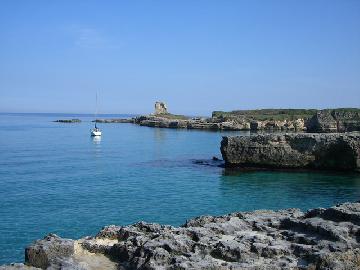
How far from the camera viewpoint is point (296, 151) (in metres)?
58.9

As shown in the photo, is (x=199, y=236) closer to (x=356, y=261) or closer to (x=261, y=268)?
(x=261, y=268)

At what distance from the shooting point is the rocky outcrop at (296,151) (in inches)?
2243

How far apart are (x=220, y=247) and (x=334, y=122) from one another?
93.1 metres

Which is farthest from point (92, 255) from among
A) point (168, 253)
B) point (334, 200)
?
point (334, 200)

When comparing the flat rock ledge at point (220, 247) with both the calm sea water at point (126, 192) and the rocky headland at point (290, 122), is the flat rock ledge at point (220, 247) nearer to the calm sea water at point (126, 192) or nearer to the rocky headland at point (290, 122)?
the calm sea water at point (126, 192)

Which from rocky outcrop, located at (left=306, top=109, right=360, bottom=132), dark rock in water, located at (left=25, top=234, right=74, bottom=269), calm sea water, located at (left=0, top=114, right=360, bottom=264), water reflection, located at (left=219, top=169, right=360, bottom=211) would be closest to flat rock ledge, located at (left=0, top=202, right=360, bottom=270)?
dark rock in water, located at (left=25, top=234, right=74, bottom=269)

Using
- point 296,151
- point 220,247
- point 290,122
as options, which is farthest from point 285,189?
point 290,122

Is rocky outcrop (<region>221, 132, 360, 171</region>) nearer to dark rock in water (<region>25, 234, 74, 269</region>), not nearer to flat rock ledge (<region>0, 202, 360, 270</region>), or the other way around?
flat rock ledge (<region>0, 202, 360, 270</region>)

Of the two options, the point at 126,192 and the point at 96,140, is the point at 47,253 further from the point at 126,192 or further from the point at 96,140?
the point at 96,140

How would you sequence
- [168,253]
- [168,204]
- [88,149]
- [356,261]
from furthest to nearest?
[88,149] → [168,204] → [168,253] → [356,261]

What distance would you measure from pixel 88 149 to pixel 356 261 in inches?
3082

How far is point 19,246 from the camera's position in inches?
1021

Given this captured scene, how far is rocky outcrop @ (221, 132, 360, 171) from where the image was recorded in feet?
187

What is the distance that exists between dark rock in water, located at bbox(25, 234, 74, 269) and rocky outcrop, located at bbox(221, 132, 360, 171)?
4422cm
